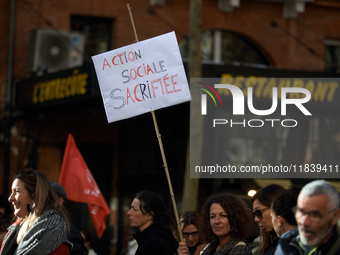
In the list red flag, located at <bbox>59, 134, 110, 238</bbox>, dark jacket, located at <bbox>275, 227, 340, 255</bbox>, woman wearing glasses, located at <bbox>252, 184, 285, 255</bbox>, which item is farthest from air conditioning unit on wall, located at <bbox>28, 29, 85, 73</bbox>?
dark jacket, located at <bbox>275, 227, 340, 255</bbox>

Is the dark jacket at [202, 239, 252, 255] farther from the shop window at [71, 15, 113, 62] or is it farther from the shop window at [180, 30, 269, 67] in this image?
the shop window at [180, 30, 269, 67]

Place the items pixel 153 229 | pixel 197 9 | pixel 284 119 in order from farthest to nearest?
pixel 284 119
pixel 197 9
pixel 153 229

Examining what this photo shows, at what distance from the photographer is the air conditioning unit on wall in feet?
56.7

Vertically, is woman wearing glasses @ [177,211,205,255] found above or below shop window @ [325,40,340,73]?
below

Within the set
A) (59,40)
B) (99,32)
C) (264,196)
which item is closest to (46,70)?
(59,40)

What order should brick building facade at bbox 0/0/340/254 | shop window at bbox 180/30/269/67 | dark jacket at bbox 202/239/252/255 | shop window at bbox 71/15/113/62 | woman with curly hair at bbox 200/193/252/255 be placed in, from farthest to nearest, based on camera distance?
shop window at bbox 180/30/269/67 < shop window at bbox 71/15/113/62 < brick building facade at bbox 0/0/340/254 < woman with curly hair at bbox 200/193/252/255 < dark jacket at bbox 202/239/252/255

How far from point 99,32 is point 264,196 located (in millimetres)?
12676

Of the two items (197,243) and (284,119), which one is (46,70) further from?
(197,243)

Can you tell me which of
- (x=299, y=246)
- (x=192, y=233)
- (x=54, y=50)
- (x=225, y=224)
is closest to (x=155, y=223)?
(x=192, y=233)

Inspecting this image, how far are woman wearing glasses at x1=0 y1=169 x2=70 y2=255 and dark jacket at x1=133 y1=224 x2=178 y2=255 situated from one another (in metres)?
0.99


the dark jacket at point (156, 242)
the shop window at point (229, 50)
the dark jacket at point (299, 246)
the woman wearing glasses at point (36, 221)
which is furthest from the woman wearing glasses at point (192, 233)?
the shop window at point (229, 50)

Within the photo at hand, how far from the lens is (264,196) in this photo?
6492mm

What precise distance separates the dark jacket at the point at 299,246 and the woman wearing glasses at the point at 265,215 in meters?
1.22

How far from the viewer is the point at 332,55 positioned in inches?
819
